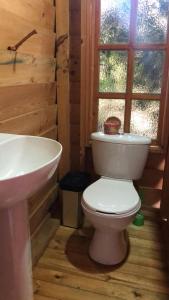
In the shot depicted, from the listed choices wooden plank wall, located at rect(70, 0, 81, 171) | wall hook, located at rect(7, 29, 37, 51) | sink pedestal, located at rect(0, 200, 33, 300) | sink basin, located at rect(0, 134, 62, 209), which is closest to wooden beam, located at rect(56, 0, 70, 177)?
wooden plank wall, located at rect(70, 0, 81, 171)

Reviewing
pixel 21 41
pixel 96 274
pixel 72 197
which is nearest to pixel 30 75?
pixel 21 41

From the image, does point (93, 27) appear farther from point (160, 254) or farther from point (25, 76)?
point (160, 254)

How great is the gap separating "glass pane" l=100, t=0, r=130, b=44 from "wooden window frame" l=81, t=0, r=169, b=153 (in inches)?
1.4

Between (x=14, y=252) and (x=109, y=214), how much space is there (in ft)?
2.13

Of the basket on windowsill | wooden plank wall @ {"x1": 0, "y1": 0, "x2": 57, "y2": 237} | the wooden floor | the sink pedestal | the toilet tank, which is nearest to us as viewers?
the sink pedestal

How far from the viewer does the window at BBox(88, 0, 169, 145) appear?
6.16 ft

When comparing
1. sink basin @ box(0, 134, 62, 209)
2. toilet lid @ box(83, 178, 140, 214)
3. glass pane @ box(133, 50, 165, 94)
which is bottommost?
toilet lid @ box(83, 178, 140, 214)

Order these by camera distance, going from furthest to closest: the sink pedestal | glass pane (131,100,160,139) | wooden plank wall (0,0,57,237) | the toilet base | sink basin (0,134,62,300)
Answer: glass pane (131,100,160,139), the toilet base, wooden plank wall (0,0,57,237), the sink pedestal, sink basin (0,134,62,300)

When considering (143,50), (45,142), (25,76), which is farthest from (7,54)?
(143,50)

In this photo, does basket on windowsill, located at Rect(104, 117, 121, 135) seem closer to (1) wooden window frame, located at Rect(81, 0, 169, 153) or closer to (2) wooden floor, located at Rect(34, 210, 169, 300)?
(1) wooden window frame, located at Rect(81, 0, 169, 153)

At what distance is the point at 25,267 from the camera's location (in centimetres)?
107

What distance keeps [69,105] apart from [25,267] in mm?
1388

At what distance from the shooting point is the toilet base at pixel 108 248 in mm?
1642

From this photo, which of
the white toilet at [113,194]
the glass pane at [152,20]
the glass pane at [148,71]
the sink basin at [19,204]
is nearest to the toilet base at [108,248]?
the white toilet at [113,194]
